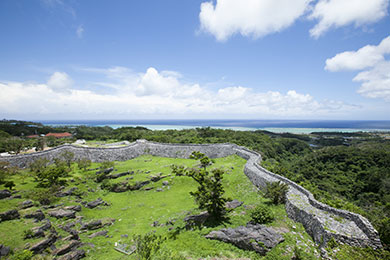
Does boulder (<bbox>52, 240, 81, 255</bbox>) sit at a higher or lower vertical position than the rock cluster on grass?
higher

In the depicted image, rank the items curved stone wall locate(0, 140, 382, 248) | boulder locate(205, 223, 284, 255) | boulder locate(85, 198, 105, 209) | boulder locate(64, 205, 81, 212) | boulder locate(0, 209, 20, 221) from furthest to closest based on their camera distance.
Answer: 1. boulder locate(85, 198, 105, 209)
2. boulder locate(64, 205, 81, 212)
3. boulder locate(0, 209, 20, 221)
4. boulder locate(205, 223, 284, 255)
5. curved stone wall locate(0, 140, 382, 248)

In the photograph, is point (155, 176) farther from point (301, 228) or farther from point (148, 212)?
point (301, 228)

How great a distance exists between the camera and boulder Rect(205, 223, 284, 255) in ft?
30.0

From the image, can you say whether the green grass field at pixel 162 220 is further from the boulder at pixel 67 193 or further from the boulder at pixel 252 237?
the boulder at pixel 67 193

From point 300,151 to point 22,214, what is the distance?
78096 millimetres

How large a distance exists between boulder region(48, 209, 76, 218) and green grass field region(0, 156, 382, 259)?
420 mm

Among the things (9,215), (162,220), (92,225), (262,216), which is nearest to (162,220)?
(162,220)

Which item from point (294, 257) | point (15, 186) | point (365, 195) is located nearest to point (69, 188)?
point (15, 186)

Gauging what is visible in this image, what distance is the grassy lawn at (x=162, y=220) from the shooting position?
9281mm

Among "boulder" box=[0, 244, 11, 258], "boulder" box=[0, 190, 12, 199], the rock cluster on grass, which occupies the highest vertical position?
"boulder" box=[0, 190, 12, 199]

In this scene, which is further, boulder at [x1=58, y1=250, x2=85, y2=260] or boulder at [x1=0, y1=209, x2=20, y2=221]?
boulder at [x1=0, y1=209, x2=20, y2=221]

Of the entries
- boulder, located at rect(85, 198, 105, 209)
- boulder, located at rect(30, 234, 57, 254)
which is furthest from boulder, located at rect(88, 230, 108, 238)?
boulder, located at rect(85, 198, 105, 209)

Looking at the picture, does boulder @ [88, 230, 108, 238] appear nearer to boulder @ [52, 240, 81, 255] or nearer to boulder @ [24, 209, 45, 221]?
boulder @ [52, 240, 81, 255]

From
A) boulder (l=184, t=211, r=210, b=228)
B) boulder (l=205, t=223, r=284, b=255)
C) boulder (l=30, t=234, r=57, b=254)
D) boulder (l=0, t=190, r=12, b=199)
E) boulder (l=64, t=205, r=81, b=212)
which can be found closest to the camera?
boulder (l=30, t=234, r=57, b=254)
